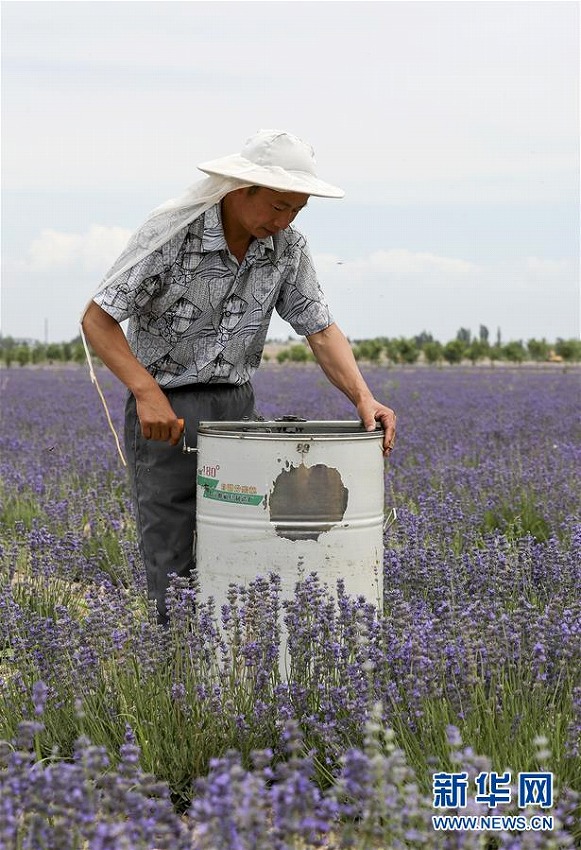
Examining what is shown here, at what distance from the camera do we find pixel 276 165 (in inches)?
121

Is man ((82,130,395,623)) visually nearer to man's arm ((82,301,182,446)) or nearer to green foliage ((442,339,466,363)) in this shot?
man's arm ((82,301,182,446))

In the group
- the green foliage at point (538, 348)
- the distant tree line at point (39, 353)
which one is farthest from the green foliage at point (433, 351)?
the distant tree line at point (39, 353)

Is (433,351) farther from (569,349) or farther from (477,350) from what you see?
(569,349)

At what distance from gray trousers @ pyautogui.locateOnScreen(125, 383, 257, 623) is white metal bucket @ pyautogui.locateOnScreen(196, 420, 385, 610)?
15.9 inches

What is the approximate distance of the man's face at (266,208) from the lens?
3.08 m

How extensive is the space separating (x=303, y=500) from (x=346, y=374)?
78 centimetres

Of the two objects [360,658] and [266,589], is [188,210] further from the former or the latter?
[360,658]

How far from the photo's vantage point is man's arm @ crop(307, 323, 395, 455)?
3328 millimetres

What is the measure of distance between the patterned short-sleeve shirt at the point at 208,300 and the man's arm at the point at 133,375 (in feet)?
0.17

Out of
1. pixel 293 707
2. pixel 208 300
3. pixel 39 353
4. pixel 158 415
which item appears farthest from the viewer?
pixel 39 353

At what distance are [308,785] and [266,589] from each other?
1.20m

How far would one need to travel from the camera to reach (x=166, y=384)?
11.3 feet

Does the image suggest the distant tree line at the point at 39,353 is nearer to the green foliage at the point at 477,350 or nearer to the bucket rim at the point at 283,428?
the green foliage at the point at 477,350

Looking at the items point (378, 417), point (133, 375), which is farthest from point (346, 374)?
point (133, 375)
